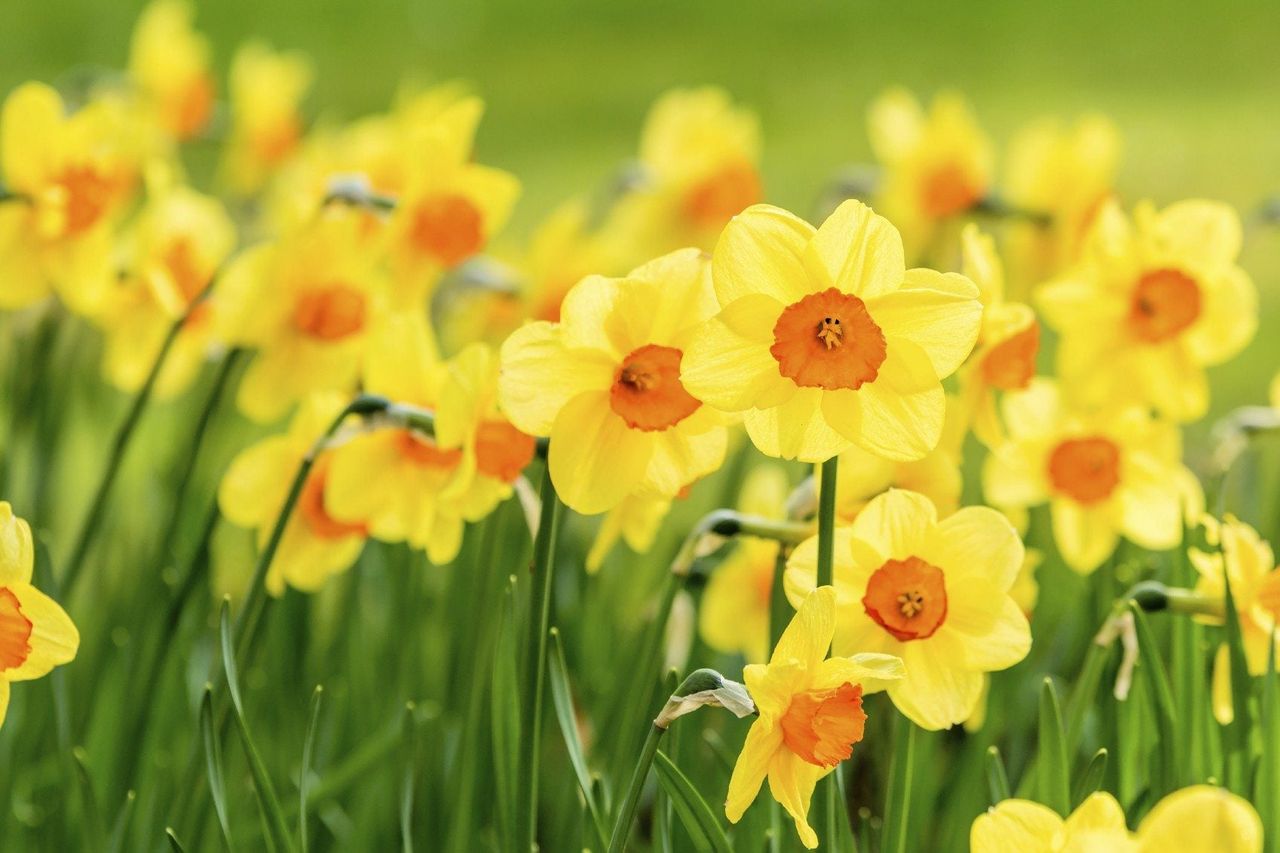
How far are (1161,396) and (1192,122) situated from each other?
17.2ft

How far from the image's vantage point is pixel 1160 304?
1820mm

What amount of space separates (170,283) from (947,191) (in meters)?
1.31

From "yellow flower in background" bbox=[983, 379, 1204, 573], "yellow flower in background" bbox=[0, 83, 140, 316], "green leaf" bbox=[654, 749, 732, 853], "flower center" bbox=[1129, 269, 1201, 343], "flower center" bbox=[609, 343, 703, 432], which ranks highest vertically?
"yellow flower in background" bbox=[0, 83, 140, 316]

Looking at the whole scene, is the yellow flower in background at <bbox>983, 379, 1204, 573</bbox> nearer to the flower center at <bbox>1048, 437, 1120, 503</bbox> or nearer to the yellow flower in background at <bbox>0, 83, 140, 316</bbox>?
the flower center at <bbox>1048, 437, 1120, 503</bbox>

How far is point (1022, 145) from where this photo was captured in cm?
266

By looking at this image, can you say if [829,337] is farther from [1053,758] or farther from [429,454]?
[429,454]

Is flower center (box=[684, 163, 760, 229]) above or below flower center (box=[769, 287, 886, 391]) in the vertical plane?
above

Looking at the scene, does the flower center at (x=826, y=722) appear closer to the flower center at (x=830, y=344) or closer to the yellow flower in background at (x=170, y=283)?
the flower center at (x=830, y=344)

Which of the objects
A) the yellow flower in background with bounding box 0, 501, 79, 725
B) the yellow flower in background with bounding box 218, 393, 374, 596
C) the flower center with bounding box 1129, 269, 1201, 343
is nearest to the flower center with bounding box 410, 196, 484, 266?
the yellow flower in background with bounding box 218, 393, 374, 596

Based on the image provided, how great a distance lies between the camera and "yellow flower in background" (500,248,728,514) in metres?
1.18

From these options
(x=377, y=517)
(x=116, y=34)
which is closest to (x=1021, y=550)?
(x=377, y=517)

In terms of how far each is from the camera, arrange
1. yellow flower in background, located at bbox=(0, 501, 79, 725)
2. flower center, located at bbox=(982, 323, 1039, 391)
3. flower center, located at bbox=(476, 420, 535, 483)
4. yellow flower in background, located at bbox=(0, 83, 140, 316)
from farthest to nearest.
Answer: yellow flower in background, located at bbox=(0, 83, 140, 316) → flower center, located at bbox=(982, 323, 1039, 391) → flower center, located at bbox=(476, 420, 535, 483) → yellow flower in background, located at bbox=(0, 501, 79, 725)

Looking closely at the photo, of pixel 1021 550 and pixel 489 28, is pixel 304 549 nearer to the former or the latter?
pixel 1021 550

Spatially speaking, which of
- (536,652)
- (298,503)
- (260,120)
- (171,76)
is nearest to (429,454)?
(298,503)
